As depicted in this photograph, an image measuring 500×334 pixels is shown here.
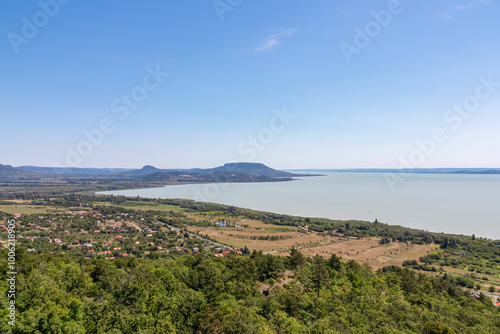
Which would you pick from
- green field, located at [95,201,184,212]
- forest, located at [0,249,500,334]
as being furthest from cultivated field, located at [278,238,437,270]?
green field, located at [95,201,184,212]


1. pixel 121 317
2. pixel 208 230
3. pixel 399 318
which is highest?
pixel 121 317

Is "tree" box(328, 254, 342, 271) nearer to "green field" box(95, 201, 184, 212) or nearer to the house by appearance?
the house

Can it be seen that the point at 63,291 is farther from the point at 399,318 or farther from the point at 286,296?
the point at 399,318

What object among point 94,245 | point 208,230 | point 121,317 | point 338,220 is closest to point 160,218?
point 208,230

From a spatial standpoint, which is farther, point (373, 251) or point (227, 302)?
point (373, 251)

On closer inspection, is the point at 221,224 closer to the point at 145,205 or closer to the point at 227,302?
the point at 145,205

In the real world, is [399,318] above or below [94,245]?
above

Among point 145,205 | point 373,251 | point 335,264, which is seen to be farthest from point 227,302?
point 145,205

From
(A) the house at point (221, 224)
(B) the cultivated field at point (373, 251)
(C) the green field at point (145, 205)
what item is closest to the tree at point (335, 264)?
(B) the cultivated field at point (373, 251)

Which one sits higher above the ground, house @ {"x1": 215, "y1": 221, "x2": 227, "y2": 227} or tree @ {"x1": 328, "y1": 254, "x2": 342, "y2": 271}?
tree @ {"x1": 328, "y1": 254, "x2": 342, "y2": 271}

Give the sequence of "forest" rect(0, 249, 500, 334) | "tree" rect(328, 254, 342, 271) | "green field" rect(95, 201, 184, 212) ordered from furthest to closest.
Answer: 1. "green field" rect(95, 201, 184, 212)
2. "tree" rect(328, 254, 342, 271)
3. "forest" rect(0, 249, 500, 334)

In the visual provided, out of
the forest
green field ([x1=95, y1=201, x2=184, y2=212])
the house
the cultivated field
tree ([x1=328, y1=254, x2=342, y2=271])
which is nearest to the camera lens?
the forest
